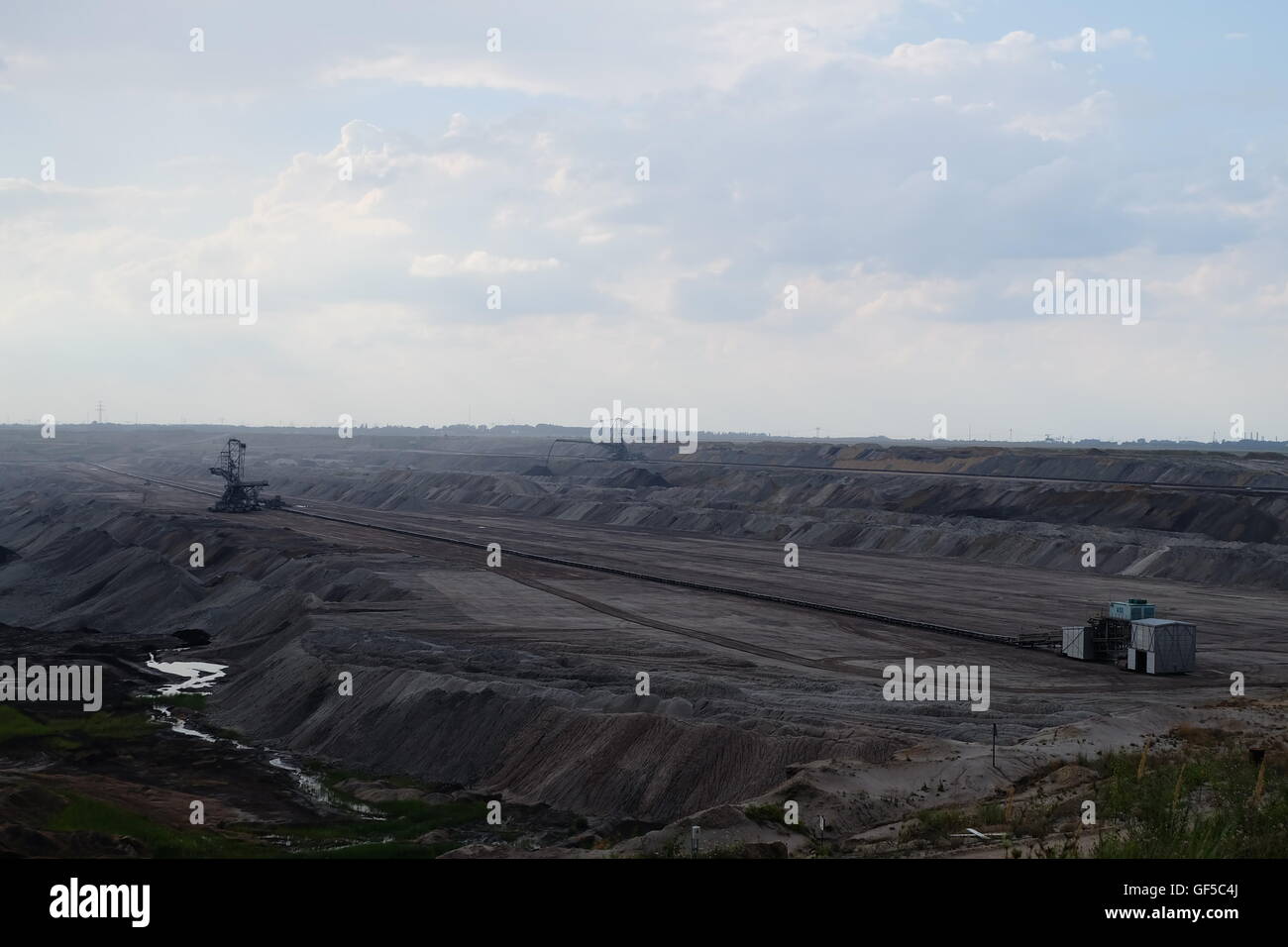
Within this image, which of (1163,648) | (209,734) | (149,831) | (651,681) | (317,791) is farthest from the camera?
(1163,648)

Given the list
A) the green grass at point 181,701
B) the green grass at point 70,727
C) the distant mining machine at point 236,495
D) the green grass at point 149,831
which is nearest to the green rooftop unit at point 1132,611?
the green grass at point 149,831

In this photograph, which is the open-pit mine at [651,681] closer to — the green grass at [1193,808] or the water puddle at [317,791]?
the water puddle at [317,791]

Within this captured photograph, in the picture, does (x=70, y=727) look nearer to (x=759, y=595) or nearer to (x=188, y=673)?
(x=188, y=673)

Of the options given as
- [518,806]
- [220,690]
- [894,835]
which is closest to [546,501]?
[220,690]

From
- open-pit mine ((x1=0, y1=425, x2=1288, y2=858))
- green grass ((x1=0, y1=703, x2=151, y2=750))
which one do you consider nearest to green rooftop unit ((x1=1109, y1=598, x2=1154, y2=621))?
open-pit mine ((x1=0, y1=425, x2=1288, y2=858))

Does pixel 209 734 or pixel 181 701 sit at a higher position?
pixel 181 701

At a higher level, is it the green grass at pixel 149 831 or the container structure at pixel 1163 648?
the container structure at pixel 1163 648

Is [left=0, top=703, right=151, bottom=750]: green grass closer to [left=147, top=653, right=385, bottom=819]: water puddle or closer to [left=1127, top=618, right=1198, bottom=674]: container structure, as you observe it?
[left=147, top=653, right=385, bottom=819]: water puddle

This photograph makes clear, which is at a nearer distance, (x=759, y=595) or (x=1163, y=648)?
(x=1163, y=648)

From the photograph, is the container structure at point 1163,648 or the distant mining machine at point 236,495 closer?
the container structure at point 1163,648

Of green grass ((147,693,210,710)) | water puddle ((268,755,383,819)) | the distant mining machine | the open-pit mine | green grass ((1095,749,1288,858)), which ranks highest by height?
the distant mining machine

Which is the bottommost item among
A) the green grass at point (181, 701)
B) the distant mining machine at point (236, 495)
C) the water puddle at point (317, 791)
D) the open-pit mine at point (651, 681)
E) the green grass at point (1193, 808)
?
the water puddle at point (317, 791)

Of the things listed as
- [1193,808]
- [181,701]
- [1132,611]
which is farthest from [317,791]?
[1132,611]
